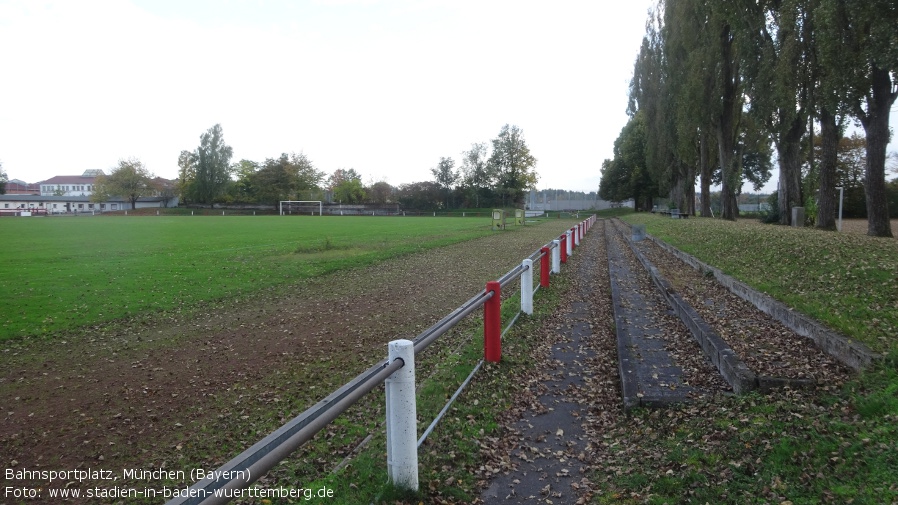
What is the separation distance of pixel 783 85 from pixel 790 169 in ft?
23.8

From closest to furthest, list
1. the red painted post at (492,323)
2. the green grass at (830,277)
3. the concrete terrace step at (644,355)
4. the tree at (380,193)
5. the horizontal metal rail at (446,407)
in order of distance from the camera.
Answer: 1. the horizontal metal rail at (446,407)
2. the concrete terrace step at (644,355)
3. the green grass at (830,277)
4. the red painted post at (492,323)
5. the tree at (380,193)

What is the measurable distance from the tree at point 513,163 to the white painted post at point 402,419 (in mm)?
96607

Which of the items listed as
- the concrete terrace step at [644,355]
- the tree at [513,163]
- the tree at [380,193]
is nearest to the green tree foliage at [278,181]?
the tree at [380,193]

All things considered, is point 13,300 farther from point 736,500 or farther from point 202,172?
point 202,172

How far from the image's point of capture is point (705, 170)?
37.9 metres

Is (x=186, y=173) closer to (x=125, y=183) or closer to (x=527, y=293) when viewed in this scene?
(x=125, y=183)

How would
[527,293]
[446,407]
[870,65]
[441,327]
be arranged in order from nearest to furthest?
[441,327]
[446,407]
[527,293]
[870,65]

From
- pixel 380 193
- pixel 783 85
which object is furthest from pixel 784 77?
pixel 380 193

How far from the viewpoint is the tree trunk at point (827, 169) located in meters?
19.2

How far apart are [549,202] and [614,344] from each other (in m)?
91.3

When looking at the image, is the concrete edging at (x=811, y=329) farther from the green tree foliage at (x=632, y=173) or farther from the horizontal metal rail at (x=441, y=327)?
the green tree foliage at (x=632, y=173)

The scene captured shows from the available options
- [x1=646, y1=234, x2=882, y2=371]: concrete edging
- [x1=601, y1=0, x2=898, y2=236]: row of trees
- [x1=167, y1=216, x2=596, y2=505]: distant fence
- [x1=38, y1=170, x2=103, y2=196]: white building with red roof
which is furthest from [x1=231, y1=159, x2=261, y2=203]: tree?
[x1=167, y1=216, x2=596, y2=505]: distant fence

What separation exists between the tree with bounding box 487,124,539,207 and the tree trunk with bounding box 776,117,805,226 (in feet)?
239

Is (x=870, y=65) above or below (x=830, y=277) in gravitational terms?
above
